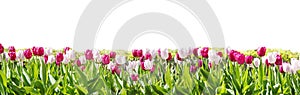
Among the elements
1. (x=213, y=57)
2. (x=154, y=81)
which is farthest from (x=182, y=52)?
(x=154, y=81)

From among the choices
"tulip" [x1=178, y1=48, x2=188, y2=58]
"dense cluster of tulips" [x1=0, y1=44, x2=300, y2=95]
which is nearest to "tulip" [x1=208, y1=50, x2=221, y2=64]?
"dense cluster of tulips" [x1=0, y1=44, x2=300, y2=95]

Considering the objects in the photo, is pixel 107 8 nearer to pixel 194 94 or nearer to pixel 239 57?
pixel 239 57

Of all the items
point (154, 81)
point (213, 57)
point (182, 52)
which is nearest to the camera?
point (154, 81)

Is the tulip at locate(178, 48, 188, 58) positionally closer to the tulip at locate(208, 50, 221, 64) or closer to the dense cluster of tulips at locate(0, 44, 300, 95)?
the dense cluster of tulips at locate(0, 44, 300, 95)

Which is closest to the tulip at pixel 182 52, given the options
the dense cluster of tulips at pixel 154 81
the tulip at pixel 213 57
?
the dense cluster of tulips at pixel 154 81

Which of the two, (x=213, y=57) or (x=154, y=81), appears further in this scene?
(x=213, y=57)

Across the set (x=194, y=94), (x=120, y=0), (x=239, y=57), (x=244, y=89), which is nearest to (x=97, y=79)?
(x=194, y=94)

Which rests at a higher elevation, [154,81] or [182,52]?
[182,52]

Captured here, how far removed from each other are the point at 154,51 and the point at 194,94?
91.6 inches

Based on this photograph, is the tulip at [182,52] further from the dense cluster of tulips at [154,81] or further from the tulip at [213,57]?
the tulip at [213,57]

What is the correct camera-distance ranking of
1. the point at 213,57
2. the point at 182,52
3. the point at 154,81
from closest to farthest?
the point at 154,81
the point at 213,57
the point at 182,52

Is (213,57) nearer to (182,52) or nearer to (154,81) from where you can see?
(182,52)

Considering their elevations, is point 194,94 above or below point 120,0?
below

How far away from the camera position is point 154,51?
688 cm
